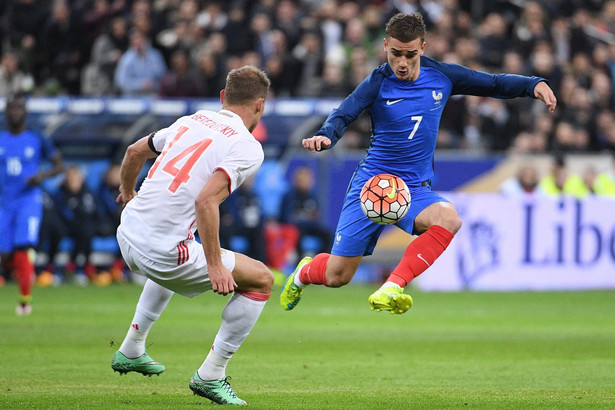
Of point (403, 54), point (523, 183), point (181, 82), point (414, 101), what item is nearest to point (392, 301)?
point (414, 101)

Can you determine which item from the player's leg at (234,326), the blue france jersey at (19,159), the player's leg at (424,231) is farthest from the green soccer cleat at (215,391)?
the blue france jersey at (19,159)

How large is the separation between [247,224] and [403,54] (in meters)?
10.9

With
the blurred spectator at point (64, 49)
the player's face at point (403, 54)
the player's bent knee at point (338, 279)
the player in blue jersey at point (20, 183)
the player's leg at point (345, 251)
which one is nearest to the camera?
the player's face at point (403, 54)

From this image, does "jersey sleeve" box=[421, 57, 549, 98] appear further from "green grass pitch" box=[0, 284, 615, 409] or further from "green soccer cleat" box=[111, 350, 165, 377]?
"green soccer cleat" box=[111, 350, 165, 377]

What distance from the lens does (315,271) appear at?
901 centimetres

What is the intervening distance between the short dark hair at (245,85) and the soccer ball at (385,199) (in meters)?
1.65

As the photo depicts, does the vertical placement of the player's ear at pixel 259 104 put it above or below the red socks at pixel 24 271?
above

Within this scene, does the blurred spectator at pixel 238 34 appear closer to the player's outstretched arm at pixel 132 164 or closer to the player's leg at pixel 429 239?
the player's leg at pixel 429 239

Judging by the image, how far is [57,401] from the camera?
6.91 meters

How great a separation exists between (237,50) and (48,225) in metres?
4.91

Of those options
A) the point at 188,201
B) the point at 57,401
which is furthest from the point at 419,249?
the point at 57,401

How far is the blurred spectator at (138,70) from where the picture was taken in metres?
19.9

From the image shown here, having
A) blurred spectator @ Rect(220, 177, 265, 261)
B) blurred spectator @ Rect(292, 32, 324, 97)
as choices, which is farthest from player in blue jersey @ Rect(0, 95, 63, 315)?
blurred spectator @ Rect(292, 32, 324, 97)

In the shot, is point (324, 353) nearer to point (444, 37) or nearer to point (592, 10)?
point (444, 37)
